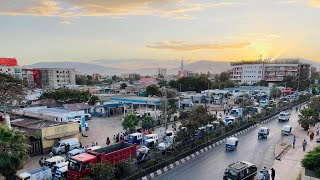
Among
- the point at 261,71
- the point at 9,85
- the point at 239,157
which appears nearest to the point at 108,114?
the point at 9,85

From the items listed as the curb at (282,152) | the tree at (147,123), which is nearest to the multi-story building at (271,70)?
A: the curb at (282,152)

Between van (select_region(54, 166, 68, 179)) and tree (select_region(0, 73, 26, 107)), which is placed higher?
tree (select_region(0, 73, 26, 107))

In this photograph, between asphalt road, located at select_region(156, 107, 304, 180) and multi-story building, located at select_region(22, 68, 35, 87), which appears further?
multi-story building, located at select_region(22, 68, 35, 87)

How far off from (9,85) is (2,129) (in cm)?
1550

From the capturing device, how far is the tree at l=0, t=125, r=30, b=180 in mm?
14755

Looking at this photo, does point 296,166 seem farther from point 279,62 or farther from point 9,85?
point 279,62

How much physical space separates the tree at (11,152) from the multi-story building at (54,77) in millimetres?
112338

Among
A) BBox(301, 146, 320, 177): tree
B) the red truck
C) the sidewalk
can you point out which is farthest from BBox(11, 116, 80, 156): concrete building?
BBox(301, 146, 320, 177): tree

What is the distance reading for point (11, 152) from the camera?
→ 48.8 ft

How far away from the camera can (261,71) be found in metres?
115

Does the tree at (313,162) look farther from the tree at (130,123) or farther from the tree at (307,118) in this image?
the tree at (130,123)

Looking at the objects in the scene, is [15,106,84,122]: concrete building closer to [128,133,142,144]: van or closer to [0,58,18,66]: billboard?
[128,133,142,144]: van

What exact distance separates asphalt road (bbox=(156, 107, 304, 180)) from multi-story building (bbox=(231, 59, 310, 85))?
8638cm

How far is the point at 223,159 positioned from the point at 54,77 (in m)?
116
